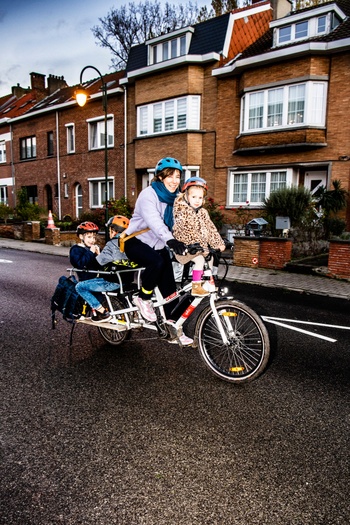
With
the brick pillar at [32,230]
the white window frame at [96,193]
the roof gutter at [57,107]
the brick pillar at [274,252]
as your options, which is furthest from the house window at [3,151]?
the brick pillar at [274,252]

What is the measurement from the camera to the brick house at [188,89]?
19.8 meters

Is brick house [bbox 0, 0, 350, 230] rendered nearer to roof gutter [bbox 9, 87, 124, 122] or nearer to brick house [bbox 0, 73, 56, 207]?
roof gutter [bbox 9, 87, 124, 122]

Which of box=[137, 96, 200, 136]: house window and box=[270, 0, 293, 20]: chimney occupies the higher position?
box=[270, 0, 293, 20]: chimney

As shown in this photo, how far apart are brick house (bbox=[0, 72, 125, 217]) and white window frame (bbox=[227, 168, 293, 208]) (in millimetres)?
7359

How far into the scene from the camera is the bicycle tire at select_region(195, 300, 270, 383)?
12.5 feet

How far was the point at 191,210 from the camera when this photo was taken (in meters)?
4.16

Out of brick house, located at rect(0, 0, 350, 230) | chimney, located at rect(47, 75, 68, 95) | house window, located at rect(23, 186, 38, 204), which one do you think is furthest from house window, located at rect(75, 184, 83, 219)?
chimney, located at rect(47, 75, 68, 95)

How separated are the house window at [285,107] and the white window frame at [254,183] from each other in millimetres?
2002

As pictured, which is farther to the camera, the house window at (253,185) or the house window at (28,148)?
the house window at (28,148)

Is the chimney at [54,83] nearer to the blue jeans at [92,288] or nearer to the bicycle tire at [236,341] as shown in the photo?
Result: the blue jeans at [92,288]

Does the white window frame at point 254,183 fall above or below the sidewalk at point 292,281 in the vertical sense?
above

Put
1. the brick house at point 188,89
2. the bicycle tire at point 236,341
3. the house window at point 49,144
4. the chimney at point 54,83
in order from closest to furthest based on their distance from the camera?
1. the bicycle tire at point 236,341
2. the brick house at point 188,89
3. the house window at point 49,144
4. the chimney at point 54,83

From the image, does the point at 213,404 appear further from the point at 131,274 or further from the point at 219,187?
the point at 219,187

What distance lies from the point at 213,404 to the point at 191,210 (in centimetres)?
195
